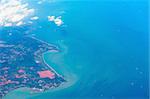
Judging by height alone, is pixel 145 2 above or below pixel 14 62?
above

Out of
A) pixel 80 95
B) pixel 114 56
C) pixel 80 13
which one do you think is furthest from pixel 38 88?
pixel 80 13

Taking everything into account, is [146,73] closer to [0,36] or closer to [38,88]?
[38,88]

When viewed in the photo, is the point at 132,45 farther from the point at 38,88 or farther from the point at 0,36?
the point at 0,36

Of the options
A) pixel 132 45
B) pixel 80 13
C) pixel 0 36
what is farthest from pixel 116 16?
pixel 0 36

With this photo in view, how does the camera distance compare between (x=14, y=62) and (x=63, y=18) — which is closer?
(x=14, y=62)

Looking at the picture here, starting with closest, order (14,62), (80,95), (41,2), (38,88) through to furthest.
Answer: (80,95) < (38,88) < (14,62) < (41,2)

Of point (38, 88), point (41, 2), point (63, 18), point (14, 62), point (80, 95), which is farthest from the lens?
point (41, 2)
